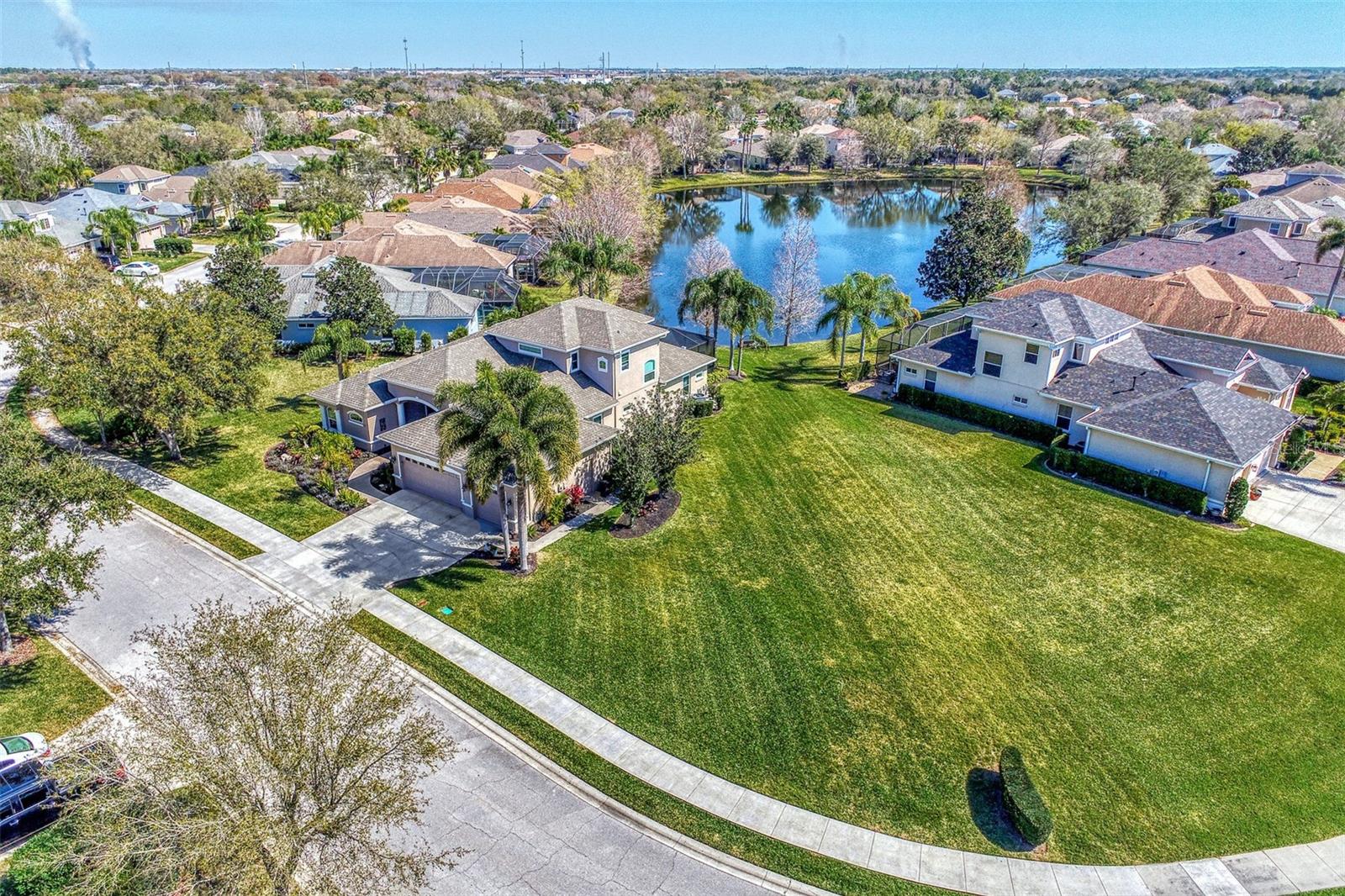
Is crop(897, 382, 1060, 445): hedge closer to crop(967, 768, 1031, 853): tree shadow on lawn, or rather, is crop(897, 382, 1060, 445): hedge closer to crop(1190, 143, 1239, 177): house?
→ crop(967, 768, 1031, 853): tree shadow on lawn

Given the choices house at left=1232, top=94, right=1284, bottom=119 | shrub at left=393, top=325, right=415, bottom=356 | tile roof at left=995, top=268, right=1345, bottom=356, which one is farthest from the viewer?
house at left=1232, top=94, right=1284, bottom=119

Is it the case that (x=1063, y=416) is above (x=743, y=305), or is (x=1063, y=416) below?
below

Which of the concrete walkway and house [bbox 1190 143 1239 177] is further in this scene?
house [bbox 1190 143 1239 177]

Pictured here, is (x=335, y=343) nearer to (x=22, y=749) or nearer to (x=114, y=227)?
(x=22, y=749)

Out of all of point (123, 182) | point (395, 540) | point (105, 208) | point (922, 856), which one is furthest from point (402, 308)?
point (123, 182)

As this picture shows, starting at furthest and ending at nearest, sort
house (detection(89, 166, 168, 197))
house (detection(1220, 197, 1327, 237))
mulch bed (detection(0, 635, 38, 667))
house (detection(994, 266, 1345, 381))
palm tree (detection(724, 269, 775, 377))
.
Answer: house (detection(89, 166, 168, 197))
house (detection(1220, 197, 1327, 237))
house (detection(994, 266, 1345, 381))
palm tree (detection(724, 269, 775, 377))
mulch bed (detection(0, 635, 38, 667))

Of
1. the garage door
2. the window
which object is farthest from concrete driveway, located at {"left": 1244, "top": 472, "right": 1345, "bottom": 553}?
the garage door

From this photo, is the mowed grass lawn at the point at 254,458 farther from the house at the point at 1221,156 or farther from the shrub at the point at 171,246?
the house at the point at 1221,156

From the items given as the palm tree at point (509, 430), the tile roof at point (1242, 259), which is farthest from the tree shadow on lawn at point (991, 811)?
the tile roof at point (1242, 259)
